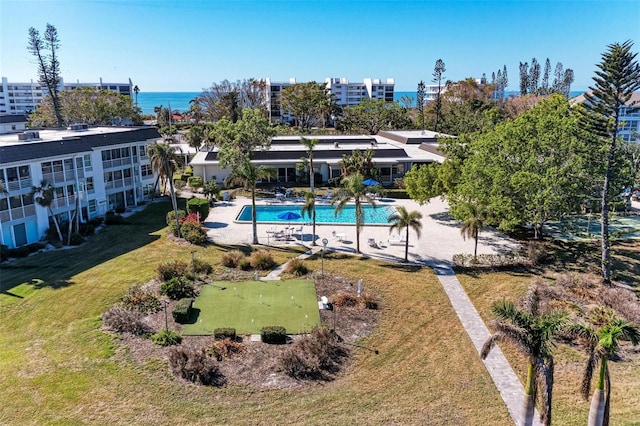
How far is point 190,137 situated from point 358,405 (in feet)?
167

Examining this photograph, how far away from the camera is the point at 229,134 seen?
47688mm

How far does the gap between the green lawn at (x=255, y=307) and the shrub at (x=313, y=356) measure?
1669 mm

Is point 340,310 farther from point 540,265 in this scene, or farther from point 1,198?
point 1,198

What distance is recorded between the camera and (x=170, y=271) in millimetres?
25656

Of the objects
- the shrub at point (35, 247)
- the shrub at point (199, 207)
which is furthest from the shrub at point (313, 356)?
the shrub at point (35, 247)

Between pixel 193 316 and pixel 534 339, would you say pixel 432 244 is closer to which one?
pixel 193 316

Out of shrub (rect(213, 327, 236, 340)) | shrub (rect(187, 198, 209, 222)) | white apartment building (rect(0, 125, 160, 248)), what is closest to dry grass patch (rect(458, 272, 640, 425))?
shrub (rect(213, 327, 236, 340))

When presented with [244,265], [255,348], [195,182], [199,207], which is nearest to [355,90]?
[195,182]

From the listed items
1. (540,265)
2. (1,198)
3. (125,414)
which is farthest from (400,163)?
(125,414)

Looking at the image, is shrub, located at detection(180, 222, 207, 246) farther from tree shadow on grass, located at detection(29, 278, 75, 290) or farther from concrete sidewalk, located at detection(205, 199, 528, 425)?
tree shadow on grass, located at detection(29, 278, 75, 290)

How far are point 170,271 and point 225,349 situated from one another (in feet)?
28.1

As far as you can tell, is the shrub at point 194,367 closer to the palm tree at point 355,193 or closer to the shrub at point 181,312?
the shrub at point 181,312

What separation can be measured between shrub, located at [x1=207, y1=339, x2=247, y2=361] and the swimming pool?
1820cm

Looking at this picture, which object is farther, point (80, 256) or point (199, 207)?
point (199, 207)
